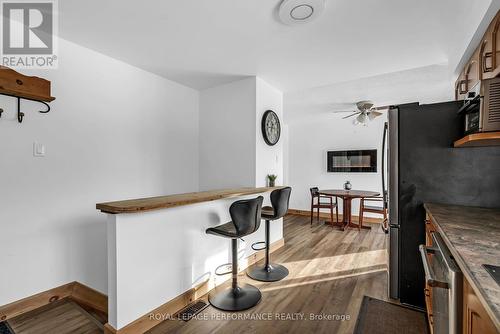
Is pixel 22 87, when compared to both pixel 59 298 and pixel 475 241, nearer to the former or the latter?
pixel 59 298

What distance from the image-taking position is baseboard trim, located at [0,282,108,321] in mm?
1878

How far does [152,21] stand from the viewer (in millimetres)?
1947

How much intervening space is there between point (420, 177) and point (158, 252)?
2.31 meters

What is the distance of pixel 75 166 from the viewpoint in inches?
88.7

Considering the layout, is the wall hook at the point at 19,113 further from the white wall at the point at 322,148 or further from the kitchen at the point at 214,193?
the white wall at the point at 322,148

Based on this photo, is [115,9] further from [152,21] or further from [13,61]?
[13,61]

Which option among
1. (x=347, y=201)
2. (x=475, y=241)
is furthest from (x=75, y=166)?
(x=347, y=201)

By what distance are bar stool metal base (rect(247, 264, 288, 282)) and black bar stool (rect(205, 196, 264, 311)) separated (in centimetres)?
30

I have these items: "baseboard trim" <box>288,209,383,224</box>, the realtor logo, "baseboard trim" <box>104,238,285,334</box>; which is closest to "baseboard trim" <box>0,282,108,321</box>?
"baseboard trim" <box>104,238,285,334</box>

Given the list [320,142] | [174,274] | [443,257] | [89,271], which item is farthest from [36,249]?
[320,142]

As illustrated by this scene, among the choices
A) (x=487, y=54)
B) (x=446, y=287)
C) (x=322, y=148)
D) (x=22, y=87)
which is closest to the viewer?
(x=446, y=287)

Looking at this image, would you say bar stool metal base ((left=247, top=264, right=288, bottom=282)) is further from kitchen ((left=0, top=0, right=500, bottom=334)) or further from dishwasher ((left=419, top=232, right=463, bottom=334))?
dishwasher ((left=419, top=232, right=463, bottom=334))

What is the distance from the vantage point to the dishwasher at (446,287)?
0.93 metres

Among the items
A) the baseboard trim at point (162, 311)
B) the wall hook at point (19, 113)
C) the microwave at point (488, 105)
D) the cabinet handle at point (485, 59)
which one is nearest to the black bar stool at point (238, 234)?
the baseboard trim at point (162, 311)
